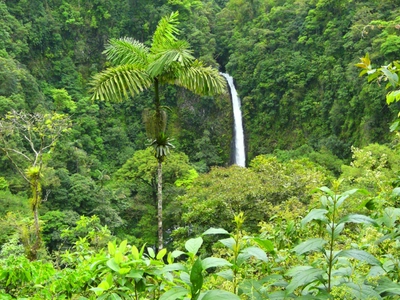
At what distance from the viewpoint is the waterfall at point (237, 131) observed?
20.6 meters

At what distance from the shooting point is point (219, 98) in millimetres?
22031

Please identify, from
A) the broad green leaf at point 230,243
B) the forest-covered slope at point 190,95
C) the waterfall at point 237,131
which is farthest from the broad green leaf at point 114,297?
the waterfall at point 237,131

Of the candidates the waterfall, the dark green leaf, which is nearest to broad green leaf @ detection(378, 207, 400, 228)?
the dark green leaf

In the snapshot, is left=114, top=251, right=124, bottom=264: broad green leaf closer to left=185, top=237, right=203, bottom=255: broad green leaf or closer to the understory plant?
left=185, top=237, right=203, bottom=255: broad green leaf

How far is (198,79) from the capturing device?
190 inches

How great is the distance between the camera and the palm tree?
4.57 metres

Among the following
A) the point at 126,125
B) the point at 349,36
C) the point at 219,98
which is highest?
the point at 349,36

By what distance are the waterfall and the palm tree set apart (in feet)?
50.7

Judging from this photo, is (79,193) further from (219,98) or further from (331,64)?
(331,64)

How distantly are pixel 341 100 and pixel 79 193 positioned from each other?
39.7 feet

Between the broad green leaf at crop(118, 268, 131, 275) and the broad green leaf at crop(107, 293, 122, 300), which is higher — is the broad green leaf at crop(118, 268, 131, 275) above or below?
above

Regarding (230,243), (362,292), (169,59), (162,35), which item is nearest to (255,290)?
(230,243)

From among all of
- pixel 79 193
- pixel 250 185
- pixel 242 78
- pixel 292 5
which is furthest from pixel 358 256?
pixel 292 5

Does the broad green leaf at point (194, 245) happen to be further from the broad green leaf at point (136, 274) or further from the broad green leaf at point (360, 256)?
the broad green leaf at point (360, 256)
